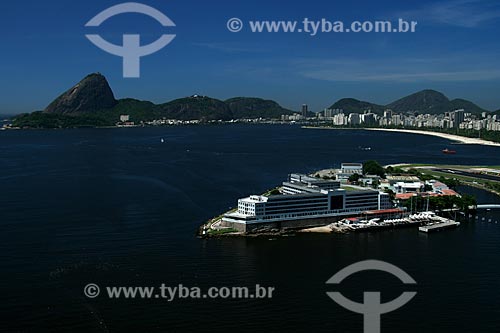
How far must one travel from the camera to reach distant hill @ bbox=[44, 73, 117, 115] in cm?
5591

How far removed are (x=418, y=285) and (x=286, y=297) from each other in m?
1.79

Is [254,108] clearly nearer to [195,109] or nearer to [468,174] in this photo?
[195,109]

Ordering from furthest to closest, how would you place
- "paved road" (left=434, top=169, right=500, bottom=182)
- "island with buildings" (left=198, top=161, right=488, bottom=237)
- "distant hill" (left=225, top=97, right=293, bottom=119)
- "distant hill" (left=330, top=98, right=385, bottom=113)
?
"distant hill" (left=330, top=98, right=385, bottom=113) < "distant hill" (left=225, top=97, right=293, bottom=119) < "paved road" (left=434, top=169, right=500, bottom=182) < "island with buildings" (left=198, top=161, right=488, bottom=237)

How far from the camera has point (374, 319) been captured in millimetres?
5941

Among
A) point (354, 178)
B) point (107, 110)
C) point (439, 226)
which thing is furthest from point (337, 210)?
point (107, 110)

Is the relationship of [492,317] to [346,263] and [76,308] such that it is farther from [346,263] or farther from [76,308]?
[76,308]

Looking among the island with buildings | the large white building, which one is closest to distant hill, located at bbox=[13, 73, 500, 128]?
the island with buildings

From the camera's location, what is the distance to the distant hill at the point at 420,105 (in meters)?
88.7

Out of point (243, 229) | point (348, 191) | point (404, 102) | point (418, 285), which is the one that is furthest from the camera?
point (404, 102)

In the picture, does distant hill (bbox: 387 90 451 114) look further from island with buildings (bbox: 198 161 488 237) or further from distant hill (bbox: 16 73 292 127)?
island with buildings (bbox: 198 161 488 237)

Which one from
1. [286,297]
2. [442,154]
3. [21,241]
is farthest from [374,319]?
[442,154]

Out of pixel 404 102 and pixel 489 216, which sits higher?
pixel 404 102

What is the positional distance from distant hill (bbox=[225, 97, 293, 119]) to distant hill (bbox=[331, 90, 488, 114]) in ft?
40.4

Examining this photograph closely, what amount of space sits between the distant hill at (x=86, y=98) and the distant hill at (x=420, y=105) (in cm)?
4012
